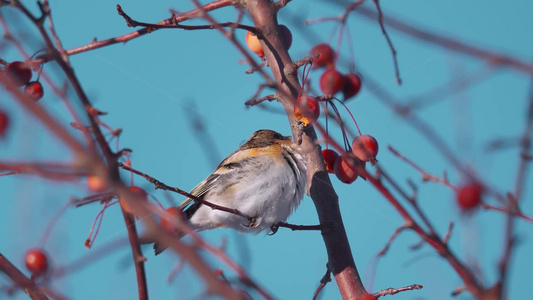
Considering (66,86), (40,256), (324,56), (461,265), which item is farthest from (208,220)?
(461,265)

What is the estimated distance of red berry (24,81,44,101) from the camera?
2.20 metres

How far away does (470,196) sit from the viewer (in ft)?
3.50

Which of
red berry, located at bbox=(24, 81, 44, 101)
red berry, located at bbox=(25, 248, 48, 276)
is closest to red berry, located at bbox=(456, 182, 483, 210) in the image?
red berry, located at bbox=(25, 248, 48, 276)

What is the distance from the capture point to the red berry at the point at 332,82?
226 cm

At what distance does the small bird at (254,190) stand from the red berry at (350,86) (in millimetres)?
1180

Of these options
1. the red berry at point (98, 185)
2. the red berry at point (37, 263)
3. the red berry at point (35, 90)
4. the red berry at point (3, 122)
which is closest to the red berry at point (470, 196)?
the red berry at point (98, 185)

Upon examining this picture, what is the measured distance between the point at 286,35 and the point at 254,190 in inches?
43.7

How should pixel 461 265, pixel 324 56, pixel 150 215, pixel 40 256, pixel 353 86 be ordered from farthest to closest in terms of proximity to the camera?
pixel 324 56
pixel 353 86
pixel 40 256
pixel 461 265
pixel 150 215

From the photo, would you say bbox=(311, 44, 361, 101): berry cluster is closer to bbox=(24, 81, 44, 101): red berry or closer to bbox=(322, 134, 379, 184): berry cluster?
bbox=(322, 134, 379, 184): berry cluster

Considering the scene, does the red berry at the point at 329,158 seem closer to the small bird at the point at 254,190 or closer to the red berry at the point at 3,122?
the small bird at the point at 254,190

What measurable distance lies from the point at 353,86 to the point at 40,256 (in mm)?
1342

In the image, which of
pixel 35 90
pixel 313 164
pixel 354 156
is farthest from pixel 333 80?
pixel 35 90

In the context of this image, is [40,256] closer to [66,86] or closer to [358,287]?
[66,86]

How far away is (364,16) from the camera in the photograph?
827mm
